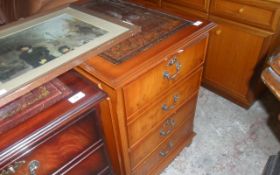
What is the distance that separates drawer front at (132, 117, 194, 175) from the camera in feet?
3.92

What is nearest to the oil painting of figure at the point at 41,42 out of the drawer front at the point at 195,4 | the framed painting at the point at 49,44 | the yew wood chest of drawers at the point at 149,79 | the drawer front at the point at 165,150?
the framed painting at the point at 49,44

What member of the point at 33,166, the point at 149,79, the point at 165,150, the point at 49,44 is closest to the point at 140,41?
the point at 149,79

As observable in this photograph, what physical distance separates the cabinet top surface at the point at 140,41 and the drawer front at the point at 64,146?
0.15m

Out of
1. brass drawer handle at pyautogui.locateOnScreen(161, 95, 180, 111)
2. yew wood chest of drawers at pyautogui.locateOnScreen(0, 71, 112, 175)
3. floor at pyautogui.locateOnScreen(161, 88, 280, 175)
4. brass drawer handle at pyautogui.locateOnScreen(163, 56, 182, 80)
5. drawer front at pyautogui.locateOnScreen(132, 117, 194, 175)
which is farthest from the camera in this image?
floor at pyautogui.locateOnScreen(161, 88, 280, 175)

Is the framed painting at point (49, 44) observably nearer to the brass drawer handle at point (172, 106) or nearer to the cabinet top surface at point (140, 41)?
the cabinet top surface at point (140, 41)

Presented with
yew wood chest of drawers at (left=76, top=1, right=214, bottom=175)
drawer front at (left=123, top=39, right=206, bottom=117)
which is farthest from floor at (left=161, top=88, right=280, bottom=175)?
drawer front at (left=123, top=39, right=206, bottom=117)

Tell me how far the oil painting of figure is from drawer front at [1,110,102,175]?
0.22 m

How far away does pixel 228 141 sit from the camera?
156cm

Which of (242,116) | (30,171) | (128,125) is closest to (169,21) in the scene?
(128,125)

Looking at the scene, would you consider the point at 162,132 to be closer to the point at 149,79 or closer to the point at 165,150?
the point at 165,150

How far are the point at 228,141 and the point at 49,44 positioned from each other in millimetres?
1209

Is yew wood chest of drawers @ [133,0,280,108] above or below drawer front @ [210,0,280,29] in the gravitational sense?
below

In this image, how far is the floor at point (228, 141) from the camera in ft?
4.68

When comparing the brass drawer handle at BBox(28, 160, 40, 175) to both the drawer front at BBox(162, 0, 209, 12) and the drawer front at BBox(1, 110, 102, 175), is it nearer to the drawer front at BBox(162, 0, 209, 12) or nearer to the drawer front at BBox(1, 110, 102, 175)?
the drawer front at BBox(1, 110, 102, 175)
